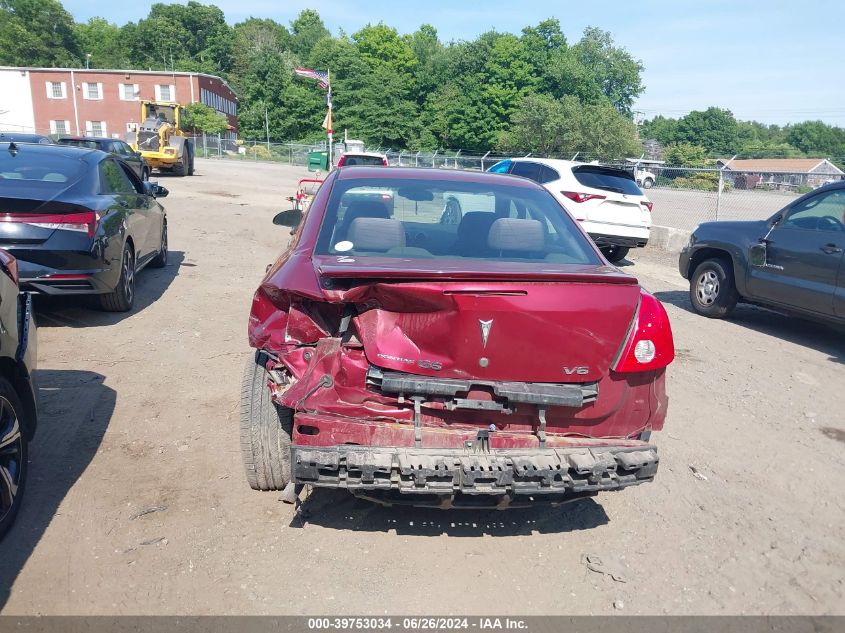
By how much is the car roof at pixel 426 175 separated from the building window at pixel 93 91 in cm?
6549

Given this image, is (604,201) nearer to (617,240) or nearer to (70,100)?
(617,240)

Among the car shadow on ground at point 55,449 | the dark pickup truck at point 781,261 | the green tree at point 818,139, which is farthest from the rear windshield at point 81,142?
the green tree at point 818,139

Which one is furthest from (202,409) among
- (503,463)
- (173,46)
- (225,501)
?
(173,46)

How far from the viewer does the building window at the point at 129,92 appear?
61.5 meters

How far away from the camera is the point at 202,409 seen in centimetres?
502

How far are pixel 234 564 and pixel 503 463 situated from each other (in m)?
1.35

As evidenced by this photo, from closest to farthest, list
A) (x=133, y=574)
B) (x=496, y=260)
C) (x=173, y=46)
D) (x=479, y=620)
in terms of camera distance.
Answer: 1. (x=479, y=620)
2. (x=133, y=574)
3. (x=496, y=260)
4. (x=173, y=46)

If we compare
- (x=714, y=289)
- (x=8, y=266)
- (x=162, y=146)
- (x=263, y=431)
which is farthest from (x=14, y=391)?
(x=162, y=146)

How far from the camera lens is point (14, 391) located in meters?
3.62

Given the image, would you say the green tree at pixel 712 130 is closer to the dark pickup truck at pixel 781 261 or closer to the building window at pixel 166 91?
the building window at pixel 166 91

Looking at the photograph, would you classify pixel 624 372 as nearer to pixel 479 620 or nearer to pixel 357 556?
pixel 479 620

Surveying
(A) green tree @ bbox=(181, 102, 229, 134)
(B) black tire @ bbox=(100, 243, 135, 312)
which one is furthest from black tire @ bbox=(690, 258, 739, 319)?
(A) green tree @ bbox=(181, 102, 229, 134)

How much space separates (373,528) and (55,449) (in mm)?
2116

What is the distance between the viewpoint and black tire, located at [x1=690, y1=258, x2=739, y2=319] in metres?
8.61
